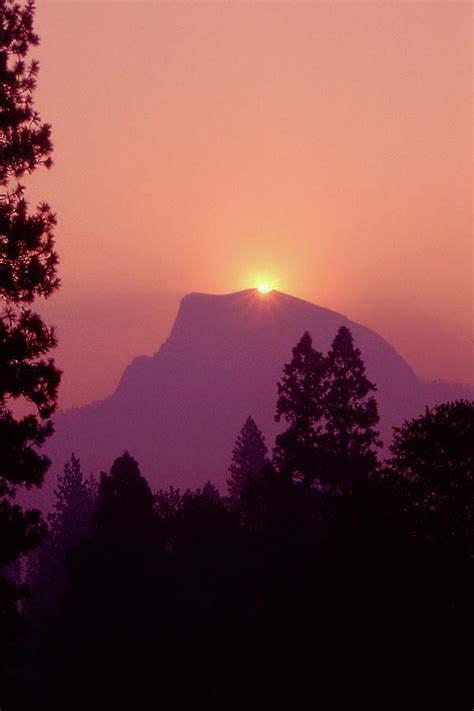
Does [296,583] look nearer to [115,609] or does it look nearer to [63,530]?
[115,609]

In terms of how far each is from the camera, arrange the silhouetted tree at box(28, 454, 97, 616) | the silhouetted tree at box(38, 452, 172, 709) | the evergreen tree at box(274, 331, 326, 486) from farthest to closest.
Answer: the silhouetted tree at box(28, 454, 97, 616)
the evergreen tree at box(274, 331, 326, 486)
the silhouetted tree at box(38, 452, 172, 709)

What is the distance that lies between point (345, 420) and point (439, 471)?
1098 cm

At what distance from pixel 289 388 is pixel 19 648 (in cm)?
2270

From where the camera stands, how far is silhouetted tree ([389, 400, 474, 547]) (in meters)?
29.0

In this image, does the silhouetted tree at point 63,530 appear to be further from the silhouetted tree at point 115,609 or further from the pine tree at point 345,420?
the pine tree at point 345,420

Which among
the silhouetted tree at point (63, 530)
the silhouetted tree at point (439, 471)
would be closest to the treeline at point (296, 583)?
the silhouetted tree at point (439, 471)

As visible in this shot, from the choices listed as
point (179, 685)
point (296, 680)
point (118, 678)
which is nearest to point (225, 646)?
point (179, 685)

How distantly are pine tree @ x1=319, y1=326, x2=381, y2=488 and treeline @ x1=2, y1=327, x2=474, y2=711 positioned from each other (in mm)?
75

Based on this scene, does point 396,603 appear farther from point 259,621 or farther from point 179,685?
point 179,685

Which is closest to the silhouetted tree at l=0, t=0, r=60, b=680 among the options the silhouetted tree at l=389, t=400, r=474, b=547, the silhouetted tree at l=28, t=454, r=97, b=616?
the silhouetted tree at l=389, t=400, r=474, b=547

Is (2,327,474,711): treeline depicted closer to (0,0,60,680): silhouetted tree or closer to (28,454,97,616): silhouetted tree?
(0,0,60,680): silhouetted tree

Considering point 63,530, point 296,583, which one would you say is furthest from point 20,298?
point 63,530

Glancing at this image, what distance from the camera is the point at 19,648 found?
21.8 m

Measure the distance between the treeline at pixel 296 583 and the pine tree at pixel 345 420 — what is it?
0.07 metres
